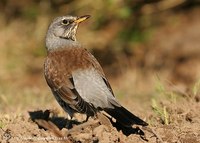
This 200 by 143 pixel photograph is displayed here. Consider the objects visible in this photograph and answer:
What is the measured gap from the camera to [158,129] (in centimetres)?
655

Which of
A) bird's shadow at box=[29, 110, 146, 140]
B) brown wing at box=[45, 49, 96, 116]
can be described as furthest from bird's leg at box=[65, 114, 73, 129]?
brown wing at box=[45, 49, 96, 116]

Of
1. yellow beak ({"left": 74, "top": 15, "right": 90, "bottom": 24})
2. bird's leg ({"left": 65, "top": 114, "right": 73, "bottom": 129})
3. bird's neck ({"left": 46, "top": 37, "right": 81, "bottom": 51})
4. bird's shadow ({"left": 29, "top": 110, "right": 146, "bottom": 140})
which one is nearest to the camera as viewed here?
bird's shadow ({"left": 29, "top": 110, "right": 146, "bottom": 140})

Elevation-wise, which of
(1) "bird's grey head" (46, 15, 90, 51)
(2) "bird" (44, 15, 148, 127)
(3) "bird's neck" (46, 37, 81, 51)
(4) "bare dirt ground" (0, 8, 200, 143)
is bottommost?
(4) "bare dirt ground" (0, 8, 200, 143)

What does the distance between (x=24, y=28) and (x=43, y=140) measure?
9184 mm

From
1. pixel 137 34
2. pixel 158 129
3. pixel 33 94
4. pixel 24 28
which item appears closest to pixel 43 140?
pixel 158 129

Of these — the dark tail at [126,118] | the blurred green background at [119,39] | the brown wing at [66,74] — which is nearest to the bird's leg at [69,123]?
the brown wing at [66,74]

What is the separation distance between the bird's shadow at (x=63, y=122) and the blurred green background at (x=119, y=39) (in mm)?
5680

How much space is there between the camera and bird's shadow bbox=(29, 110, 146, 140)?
639cm

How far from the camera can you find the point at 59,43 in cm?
770

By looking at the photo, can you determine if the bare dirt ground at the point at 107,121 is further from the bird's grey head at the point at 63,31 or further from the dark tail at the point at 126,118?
the bird's grey head at the point at 63,31

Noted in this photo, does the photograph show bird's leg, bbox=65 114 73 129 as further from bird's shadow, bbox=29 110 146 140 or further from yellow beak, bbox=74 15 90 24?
yellow beak, bbox=74 15 90 24

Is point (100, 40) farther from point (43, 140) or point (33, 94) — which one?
point (43, 140)

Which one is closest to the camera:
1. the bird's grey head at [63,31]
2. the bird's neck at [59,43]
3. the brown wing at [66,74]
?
the brown wing at [66,74]

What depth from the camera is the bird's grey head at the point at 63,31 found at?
780 centimetres
